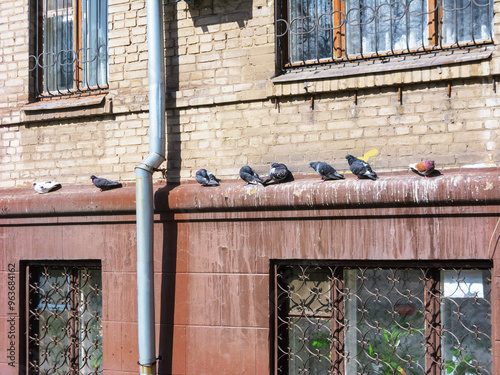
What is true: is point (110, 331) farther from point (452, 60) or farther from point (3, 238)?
point (452, 60)

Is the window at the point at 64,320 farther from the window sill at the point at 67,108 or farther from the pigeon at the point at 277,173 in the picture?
the pigeon at the point at 277,173

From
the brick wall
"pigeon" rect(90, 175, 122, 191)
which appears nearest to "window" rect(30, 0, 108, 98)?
the brick wall

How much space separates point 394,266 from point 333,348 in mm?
821

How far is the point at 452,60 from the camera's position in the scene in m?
4.79

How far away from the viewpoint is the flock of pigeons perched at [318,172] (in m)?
4.74

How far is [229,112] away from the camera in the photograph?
18.3 ft

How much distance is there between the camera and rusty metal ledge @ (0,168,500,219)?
4.57m

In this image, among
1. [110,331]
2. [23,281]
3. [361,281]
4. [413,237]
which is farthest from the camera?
[23,281]

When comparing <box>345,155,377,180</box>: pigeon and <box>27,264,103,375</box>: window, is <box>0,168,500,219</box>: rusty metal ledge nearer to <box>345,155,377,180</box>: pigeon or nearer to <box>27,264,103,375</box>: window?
<box>345,155,377,180</box>: pigeon

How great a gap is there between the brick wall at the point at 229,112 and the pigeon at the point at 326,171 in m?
0.19

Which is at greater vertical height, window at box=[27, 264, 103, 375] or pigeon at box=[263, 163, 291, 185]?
pigeon at box=[263, 163, 291, 185]

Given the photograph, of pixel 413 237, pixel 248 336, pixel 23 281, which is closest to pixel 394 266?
pixel 413 237

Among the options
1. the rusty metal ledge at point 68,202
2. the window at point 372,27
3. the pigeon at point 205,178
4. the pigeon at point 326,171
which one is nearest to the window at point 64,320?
the rusty metal ledge at point 68,202

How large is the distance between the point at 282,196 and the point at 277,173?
7.5 inches
